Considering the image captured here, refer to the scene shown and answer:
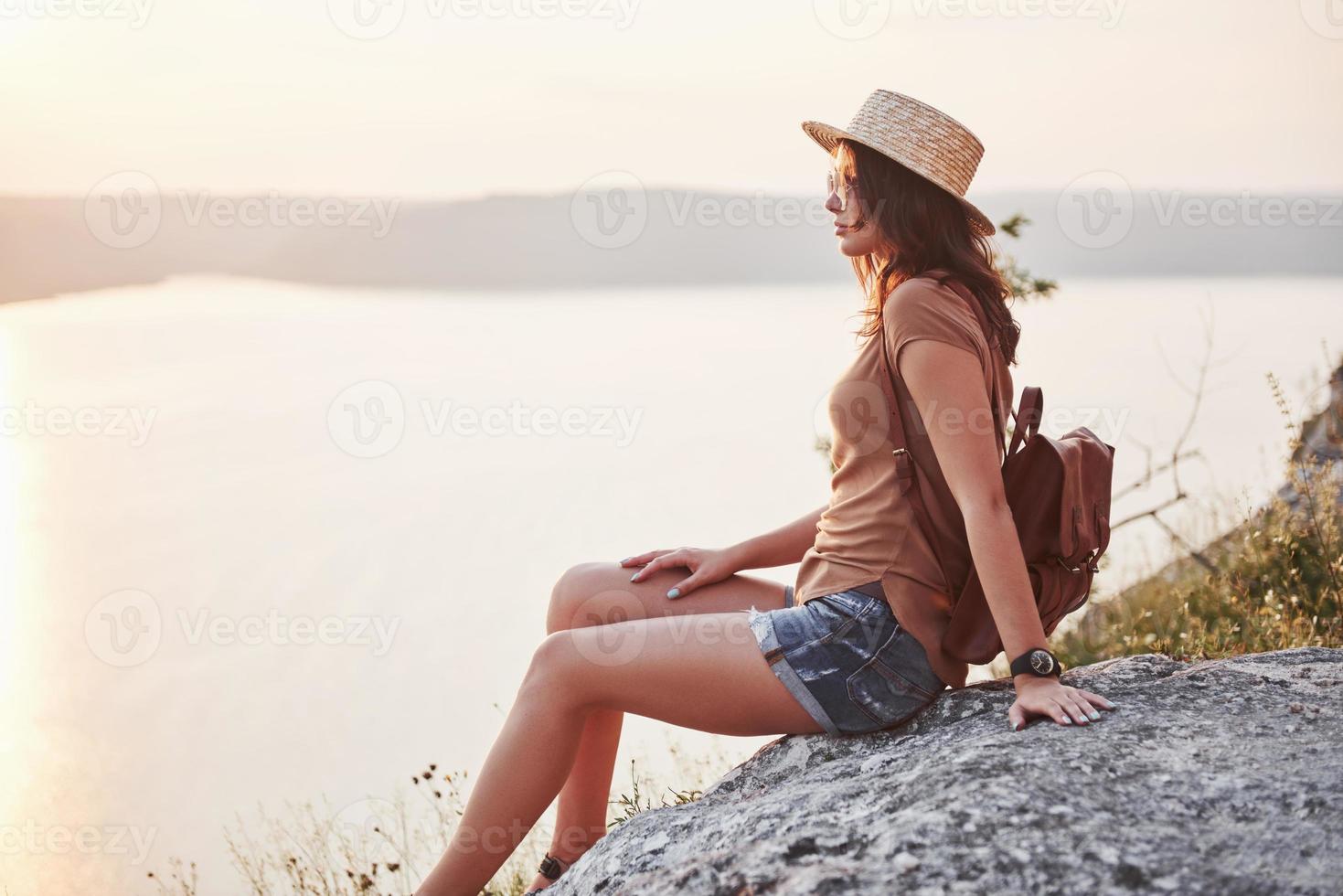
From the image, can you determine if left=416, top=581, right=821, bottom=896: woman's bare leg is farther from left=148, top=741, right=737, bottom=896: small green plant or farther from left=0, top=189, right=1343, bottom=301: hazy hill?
left=0, top=189, right=1343, bottom=301: hazy hill

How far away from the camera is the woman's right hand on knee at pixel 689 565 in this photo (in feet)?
8.30

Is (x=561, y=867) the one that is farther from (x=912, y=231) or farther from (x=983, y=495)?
(x=912, y=231)

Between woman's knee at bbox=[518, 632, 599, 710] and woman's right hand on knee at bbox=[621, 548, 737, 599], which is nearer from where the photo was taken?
woman's knee at bbox=[518, 632, 599, 710]

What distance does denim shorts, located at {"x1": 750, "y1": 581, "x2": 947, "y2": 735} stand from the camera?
209 cm

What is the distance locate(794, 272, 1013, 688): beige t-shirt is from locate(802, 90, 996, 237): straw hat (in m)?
0.21

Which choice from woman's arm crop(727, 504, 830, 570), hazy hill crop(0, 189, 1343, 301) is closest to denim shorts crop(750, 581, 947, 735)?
woman's arm crop(727, 504, 830, 570)

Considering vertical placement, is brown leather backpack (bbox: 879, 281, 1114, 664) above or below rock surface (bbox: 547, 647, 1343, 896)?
above

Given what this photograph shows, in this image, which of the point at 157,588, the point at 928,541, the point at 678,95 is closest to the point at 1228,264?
the point at 678,95

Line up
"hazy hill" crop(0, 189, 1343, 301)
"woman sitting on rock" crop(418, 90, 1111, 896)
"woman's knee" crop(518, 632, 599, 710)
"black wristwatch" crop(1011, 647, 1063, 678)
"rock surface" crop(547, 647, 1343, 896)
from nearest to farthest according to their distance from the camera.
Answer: "rock surface" crop(547, 647, 1343, 896) → "black wristwatch" crop(1011, 647, 1063, 678) → "woman sitting on rock" crop(418, 90, 1111, 896) → "woman's knee" crop(518, 632, 599, 710) → "hazy hill" crop(0, 189, 1343, 301)

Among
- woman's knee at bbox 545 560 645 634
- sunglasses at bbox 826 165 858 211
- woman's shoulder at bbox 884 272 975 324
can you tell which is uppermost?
sunglasses at bbox 826 165 858 211

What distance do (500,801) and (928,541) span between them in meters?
0.89

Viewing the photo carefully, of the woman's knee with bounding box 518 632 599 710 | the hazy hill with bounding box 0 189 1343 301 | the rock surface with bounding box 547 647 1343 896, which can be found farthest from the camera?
the hazy hill with bounding box 0 189 1343 301

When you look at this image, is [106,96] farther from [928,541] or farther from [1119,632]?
[928,541]

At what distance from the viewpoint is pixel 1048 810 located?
1551 mm
